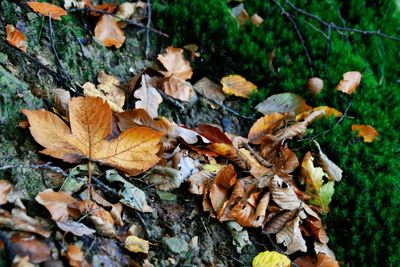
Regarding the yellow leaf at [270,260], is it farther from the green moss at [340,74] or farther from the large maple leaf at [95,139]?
the large maple leaf at [95,139]

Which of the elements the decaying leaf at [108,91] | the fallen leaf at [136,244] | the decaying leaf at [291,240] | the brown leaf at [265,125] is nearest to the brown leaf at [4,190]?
the fallen leaf at [136,244]

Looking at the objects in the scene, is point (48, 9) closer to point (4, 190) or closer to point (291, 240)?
point (4, 190)

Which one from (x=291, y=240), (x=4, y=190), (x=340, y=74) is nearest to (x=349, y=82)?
(x=340, y=74)

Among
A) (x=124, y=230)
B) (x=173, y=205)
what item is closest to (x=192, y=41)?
(x=173, y=205)

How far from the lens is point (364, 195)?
256 cm

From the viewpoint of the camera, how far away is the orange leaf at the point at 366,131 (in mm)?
2891

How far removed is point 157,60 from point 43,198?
1.54 metres

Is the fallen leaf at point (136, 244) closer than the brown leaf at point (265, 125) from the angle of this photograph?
Yes

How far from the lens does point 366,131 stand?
2.93 m

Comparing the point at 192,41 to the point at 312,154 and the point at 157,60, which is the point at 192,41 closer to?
the point at 157,60

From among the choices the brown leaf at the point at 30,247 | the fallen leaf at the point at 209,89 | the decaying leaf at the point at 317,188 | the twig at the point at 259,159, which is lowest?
the decaying leaf at the point at 317,188

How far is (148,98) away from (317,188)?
1.13m

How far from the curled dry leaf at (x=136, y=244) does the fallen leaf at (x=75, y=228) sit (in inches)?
7.0

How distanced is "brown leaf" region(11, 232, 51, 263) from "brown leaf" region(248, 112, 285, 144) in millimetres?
1521
